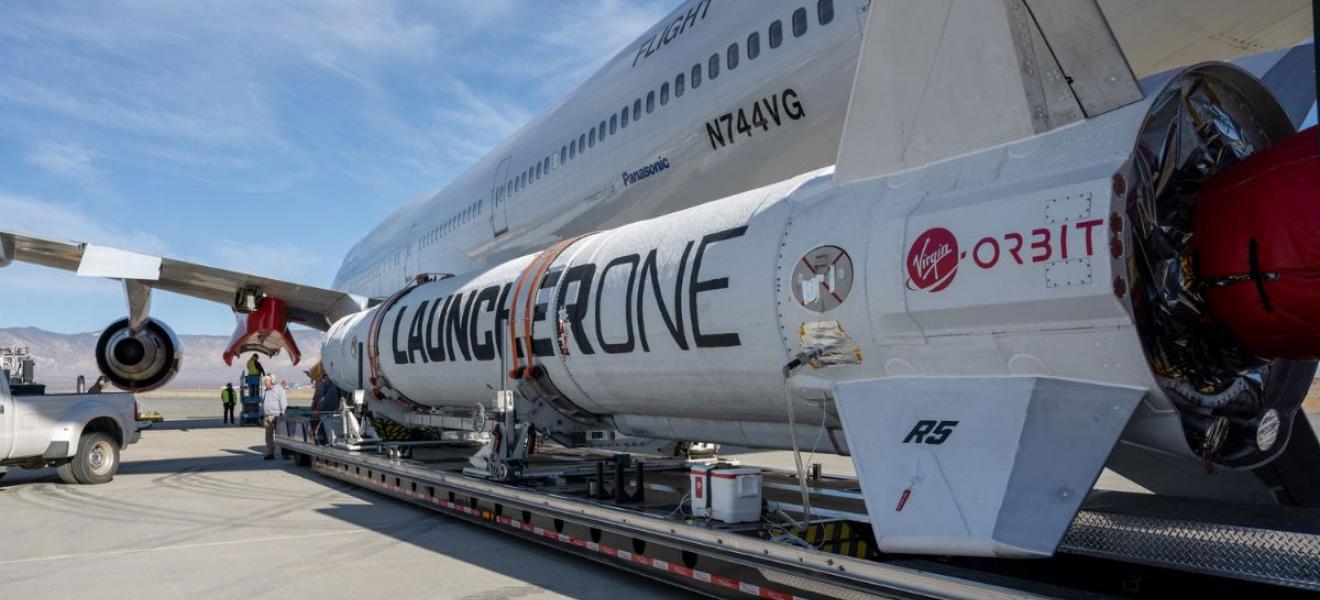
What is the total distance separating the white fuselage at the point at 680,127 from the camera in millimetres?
8797

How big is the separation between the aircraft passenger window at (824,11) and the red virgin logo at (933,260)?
4.73 meters

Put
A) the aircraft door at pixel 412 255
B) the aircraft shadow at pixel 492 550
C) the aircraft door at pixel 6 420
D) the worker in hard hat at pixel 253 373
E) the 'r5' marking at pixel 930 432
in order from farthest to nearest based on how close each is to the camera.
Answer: the worker in hard hat at pixel 253 373
the aircraft door at pixel 412 255
the aircraft door at pixel 6 420
the aircraft shadow at pixel 492 550
the 'r5' marking at pixel 930 432

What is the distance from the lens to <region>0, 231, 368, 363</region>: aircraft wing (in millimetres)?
13617

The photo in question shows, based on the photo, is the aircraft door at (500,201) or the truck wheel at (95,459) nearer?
the truck wheel at (95,459)

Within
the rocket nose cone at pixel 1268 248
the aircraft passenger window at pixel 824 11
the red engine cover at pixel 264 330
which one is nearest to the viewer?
the rocket nose cone at pixel 1268 248

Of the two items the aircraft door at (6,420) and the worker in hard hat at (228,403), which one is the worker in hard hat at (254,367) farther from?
the aircraft door at (6,420)

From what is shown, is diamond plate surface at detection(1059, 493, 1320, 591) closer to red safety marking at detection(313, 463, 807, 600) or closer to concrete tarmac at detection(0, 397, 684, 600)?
red safety marking at detection(313, 463, 807, 600)

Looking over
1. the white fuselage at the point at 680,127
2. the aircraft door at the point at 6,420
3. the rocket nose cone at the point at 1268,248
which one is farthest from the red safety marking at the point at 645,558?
the aircraft door at the point at 6,420

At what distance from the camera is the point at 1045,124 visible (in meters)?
4.32

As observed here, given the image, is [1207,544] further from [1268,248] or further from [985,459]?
[1268,248]

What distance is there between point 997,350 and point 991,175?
32.2 inches

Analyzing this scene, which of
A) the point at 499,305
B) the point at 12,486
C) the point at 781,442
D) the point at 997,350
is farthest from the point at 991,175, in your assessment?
the point at 12,486

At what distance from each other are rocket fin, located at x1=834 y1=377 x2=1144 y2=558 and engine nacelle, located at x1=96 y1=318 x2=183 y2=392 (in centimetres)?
1523

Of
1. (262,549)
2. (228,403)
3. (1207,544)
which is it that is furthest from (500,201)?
(228,403)
